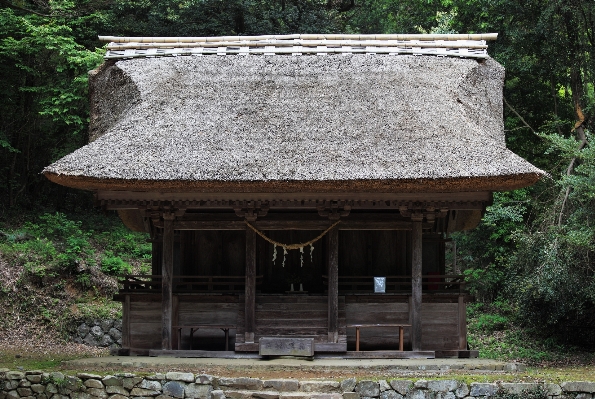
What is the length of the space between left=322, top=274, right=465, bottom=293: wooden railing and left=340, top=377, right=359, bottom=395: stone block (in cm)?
454

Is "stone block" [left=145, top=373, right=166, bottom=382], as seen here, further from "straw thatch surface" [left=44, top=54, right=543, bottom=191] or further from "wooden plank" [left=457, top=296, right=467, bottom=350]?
"wooden plank" [left=457, top=296, right=467, bottom=350]

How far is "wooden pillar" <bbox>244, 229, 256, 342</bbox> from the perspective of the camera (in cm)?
1697

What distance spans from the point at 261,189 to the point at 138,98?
4354 mm

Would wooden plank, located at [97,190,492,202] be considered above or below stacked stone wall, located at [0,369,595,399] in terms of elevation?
above

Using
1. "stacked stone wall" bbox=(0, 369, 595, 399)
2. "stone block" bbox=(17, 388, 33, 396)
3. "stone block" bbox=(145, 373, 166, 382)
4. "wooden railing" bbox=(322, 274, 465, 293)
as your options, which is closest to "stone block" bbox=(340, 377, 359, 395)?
"stacked stone wall" bbox=(0, 369, 595, 399)

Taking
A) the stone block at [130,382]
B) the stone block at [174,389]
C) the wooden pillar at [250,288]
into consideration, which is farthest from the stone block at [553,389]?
the stone block at [130,382]

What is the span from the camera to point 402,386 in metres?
13.2

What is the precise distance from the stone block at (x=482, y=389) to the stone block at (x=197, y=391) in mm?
4210

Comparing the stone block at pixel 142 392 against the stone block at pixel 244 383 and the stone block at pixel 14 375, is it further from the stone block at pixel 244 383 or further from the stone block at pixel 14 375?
the stone block at pixel 14 375

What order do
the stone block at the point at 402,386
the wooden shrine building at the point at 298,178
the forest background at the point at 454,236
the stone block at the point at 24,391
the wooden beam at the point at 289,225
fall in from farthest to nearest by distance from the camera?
the forest background at the point at 454,236
the wooden beam at the point at 289,225
the wooden shrine building at the point at 298,178
the stone block at the point at 24,391
the stone block at the point at 402,386

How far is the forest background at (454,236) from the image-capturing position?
2075 centimetres

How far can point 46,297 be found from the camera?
23.2 m

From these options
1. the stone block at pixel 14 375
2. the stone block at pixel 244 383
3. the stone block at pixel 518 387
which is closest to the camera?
the stone block at pixel 518 387

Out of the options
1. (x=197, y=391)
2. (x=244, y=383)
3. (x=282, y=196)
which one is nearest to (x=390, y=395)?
Result: (x=244, y=383)
